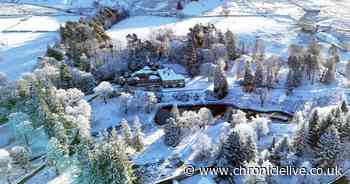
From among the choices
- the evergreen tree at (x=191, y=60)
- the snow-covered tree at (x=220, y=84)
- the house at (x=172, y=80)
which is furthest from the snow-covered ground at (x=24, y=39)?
the snow-covered tree at (x=220, y=84)

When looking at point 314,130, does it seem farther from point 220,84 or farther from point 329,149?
point 220,84

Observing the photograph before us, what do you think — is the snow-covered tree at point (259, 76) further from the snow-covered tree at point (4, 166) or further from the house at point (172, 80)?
the snow-covered tree at point (4, 166)

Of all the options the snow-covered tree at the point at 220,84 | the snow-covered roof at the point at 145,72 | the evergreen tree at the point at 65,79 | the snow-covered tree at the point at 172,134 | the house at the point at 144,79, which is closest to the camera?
the snow-covered tree at the point at 172,134

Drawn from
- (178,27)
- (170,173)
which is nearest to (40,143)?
(170,173)

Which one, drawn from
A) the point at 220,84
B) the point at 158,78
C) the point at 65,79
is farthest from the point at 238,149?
the point at 65,79

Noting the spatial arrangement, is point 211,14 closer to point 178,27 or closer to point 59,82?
point 178,27

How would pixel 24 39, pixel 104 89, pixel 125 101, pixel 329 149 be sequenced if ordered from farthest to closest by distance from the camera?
pixel 24 39 → pixel 104 89 → pixel 125 101 → pixel 329 149

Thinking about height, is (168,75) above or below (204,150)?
above
